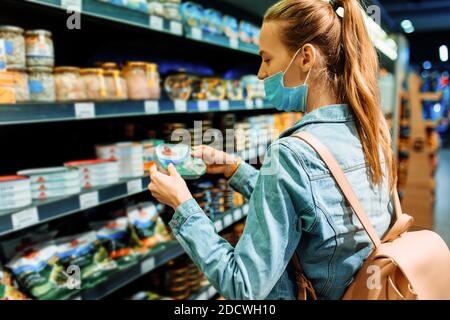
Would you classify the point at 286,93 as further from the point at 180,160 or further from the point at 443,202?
the point at 443,202

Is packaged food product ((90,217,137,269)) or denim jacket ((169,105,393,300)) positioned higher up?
denim jacket ((169,105,393,300))

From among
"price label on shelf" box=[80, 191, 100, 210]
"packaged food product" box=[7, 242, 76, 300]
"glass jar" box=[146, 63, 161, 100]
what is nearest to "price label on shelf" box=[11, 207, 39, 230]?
"price label on shelf" box=[80, 191, 100, 210]

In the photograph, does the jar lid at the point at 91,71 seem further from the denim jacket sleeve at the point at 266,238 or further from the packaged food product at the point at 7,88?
the denim jacket sleeve at the point at 266,238

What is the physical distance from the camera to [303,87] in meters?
1.06

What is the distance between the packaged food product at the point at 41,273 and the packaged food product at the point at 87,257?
0.06m

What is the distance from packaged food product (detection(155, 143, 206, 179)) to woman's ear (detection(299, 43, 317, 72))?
1.60 feet

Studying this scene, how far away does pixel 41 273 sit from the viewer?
1.58 m

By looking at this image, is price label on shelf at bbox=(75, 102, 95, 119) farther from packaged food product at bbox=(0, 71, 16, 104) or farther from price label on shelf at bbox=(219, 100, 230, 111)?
price label on shelf at bbox=(219, 100, 230, 111)

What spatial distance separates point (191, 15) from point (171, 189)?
137 centimetres

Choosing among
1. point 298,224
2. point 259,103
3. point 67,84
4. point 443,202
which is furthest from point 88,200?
point 443,202

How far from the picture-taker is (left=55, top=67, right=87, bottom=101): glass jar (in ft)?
5.19

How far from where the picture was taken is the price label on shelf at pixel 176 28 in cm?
195

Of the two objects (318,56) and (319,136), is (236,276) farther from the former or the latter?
(318,56)

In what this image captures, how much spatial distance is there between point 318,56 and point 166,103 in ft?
3.60
